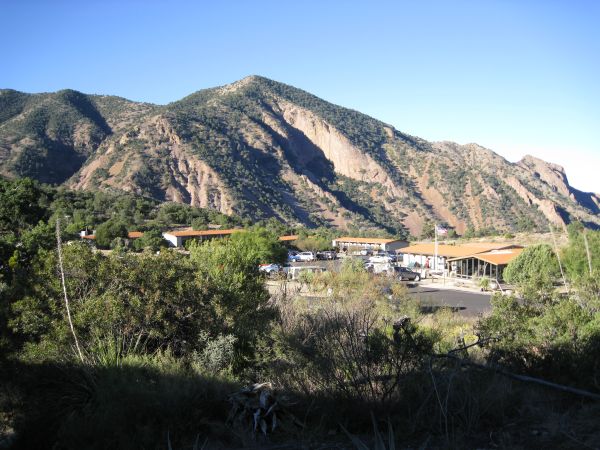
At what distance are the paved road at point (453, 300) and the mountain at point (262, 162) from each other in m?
59.8

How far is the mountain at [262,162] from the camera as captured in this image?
95938mm

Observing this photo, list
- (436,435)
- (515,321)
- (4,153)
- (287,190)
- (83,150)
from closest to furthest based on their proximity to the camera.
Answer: (436,435) → (515,321) → (4,153) → (83,150) → (287,190)

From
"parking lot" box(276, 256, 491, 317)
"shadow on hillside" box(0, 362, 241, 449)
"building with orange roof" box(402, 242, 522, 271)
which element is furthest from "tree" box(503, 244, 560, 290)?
"shadow on hillside" box(0, 362, 241, 449)

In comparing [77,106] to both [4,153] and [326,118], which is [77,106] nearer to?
[4,153]

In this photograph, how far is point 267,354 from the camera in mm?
10367

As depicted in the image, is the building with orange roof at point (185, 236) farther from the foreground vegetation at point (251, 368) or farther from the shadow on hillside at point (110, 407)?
the shadow on hillside at point (110, 407)

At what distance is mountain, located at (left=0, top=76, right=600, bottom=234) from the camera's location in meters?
95.9

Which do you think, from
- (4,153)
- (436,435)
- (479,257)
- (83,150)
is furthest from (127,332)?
(83,150)

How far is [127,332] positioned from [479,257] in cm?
3591

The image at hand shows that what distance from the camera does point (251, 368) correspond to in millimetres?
10203

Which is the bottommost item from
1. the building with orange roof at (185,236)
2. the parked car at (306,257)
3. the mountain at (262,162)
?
the parked car at (306,257)

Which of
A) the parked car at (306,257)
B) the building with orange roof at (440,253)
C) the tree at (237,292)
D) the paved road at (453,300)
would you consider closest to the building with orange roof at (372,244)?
the parked car at (306,257)

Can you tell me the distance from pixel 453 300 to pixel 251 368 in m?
22.6

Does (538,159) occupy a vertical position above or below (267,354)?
above
